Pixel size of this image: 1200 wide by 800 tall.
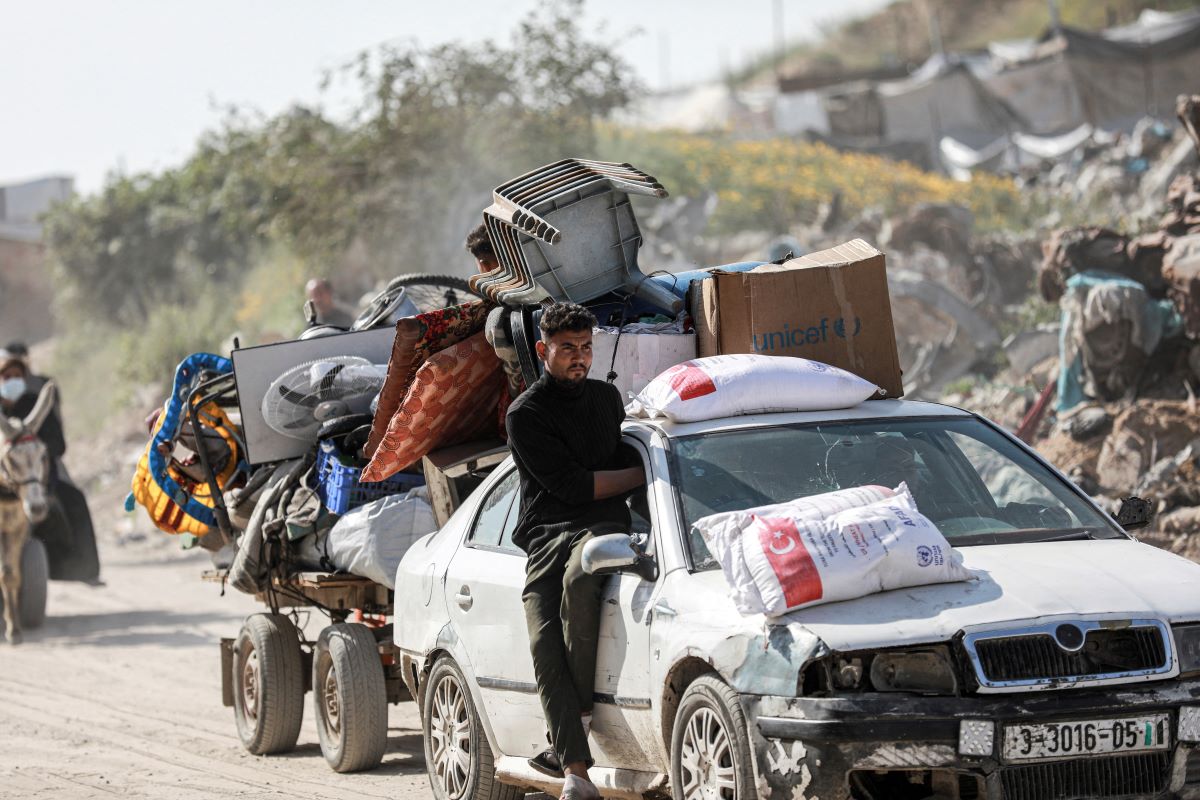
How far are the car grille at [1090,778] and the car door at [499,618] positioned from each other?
1975 mm

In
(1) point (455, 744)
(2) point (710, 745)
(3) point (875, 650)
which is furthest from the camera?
(1) point (455, 744)

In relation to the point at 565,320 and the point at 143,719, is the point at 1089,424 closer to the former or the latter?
the point at 143,719

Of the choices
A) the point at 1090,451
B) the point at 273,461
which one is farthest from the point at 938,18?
the point at 273,461

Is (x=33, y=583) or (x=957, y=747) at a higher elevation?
(x=957, y=747)

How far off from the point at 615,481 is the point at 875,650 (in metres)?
1.49

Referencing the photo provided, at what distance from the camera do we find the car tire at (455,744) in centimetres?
652

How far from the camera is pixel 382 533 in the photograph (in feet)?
26.6

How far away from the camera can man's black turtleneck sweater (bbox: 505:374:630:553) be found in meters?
5.92

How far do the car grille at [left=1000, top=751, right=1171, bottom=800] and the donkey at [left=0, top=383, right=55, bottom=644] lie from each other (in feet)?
38.6

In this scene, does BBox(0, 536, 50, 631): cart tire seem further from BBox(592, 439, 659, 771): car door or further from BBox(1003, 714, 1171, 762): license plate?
BBox(1003, 714, 1171, 762): license plate

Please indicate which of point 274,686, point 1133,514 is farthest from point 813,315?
point 274,686

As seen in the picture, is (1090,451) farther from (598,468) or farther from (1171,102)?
(1171,102)

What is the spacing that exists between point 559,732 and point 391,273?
20948 mm

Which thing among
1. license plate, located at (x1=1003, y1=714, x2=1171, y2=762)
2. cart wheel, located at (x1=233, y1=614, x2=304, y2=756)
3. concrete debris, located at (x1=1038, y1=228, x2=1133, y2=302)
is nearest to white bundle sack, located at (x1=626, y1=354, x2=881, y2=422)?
license plate, located at (x1=1003, y1=714, x2=1171, y2=762)
